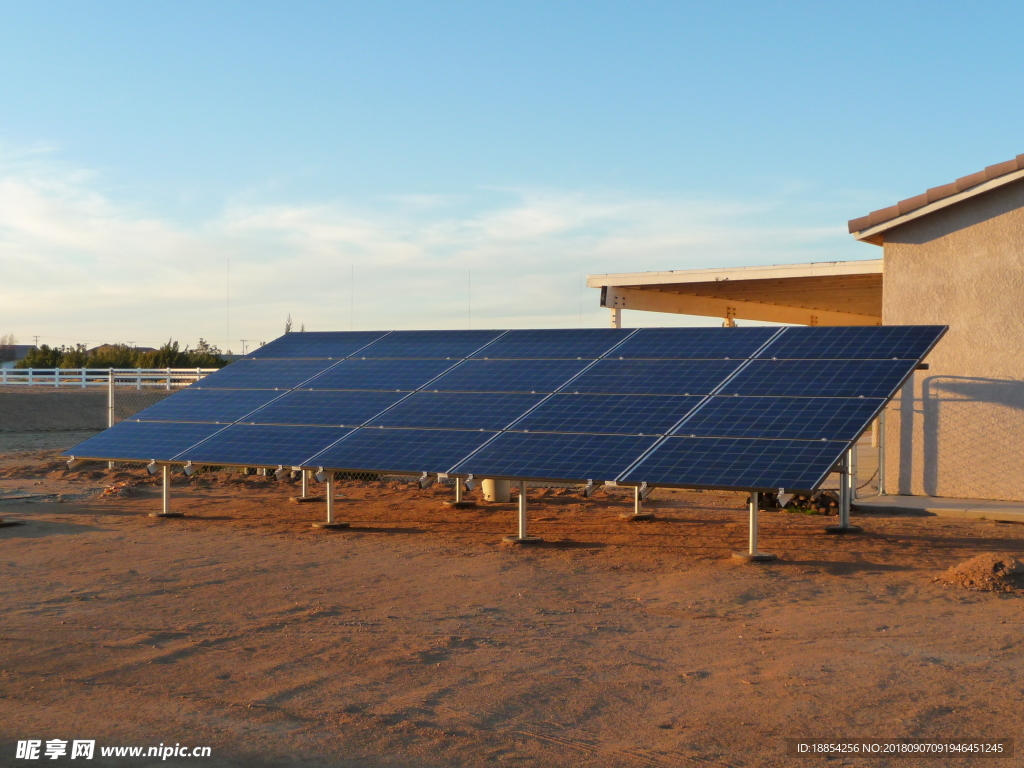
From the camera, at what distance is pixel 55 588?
10.5 meters

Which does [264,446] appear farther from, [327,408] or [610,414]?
[610,414]

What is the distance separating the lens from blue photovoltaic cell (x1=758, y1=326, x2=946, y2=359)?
12984 mm

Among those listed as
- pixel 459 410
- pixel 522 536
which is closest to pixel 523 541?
pixel 522 536

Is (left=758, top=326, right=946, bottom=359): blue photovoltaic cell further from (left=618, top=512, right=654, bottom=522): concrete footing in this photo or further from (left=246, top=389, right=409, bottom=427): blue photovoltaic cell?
(left=246, top=389, right=409, bottom=427): blue photovoltaic cell

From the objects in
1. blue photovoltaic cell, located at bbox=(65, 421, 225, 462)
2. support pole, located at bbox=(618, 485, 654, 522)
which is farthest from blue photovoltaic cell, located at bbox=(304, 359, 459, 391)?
support pole, located at bbox=(618, 485, 654, 522)

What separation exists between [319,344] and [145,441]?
4156 mm

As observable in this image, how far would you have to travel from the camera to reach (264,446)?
46.0 feet

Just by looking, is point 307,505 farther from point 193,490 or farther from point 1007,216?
point 1007,216

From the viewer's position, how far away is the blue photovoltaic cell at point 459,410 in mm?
13586

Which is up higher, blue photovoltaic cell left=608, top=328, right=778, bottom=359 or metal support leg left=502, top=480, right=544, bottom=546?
blue photovoltaic cell left=608, top=328, right=778, bottom=359

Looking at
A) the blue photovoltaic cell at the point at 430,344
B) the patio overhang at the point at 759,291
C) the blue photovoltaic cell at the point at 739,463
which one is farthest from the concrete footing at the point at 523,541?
the patio overhang at the point at 759,291

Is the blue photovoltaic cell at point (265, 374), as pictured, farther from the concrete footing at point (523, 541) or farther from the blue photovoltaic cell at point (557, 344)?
the concrete footing at point (523, 541)

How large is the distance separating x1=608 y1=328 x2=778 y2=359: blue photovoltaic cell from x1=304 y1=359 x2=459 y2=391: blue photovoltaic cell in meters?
2.91

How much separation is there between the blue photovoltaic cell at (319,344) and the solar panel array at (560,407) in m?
0.20
